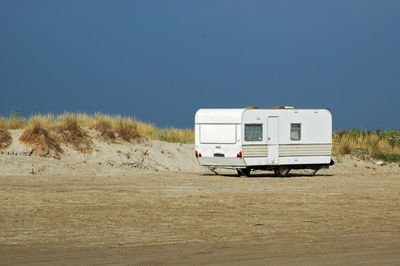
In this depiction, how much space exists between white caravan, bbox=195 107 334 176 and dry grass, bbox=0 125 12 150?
8022 mm

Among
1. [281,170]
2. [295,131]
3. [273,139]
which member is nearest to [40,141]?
[273,139]

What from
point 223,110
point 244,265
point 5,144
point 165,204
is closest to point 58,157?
point 5,144

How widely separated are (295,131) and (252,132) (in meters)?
2.03

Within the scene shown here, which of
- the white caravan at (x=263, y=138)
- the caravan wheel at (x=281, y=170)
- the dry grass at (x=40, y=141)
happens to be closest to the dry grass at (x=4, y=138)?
the dry grass at (x=40, y=141)

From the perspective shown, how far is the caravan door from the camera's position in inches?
1096

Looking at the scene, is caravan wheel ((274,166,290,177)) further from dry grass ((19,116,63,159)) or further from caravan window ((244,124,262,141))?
dry grass ((19,116,63,159))

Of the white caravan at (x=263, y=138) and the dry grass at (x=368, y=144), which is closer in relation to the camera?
the white caravan at (x=263, y=138)

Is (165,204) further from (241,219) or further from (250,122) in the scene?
(250,122)

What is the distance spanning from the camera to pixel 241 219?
1461cm

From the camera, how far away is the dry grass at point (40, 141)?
29703mm

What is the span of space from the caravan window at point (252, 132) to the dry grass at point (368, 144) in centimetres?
1262

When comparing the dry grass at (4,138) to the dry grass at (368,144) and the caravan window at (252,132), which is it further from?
the dry grass at (368,144)

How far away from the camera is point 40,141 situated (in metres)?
30.0

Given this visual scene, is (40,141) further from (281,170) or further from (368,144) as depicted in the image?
(368,144)
